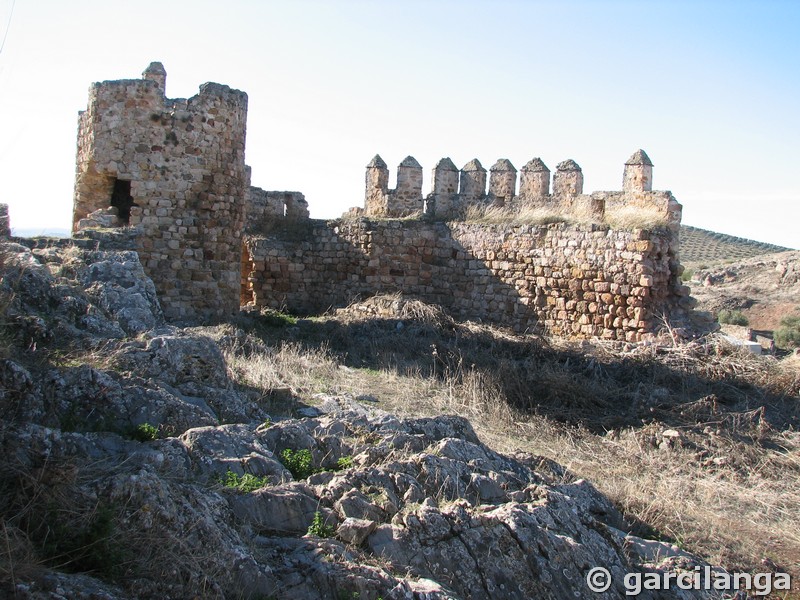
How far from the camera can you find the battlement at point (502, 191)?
545 inches

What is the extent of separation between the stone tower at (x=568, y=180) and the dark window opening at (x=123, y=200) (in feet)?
25.2

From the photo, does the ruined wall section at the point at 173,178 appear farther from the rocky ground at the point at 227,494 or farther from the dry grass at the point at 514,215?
the rocky ground at the point at 227,494

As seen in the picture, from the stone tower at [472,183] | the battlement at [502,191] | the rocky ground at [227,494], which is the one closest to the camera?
the rocky ground at [227,494]

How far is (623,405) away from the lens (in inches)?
353

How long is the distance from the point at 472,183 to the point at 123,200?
660cm

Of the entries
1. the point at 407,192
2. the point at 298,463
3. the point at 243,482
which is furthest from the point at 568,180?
the point at 243,482

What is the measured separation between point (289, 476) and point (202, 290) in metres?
8.05

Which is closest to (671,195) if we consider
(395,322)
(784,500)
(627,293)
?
(627,293)

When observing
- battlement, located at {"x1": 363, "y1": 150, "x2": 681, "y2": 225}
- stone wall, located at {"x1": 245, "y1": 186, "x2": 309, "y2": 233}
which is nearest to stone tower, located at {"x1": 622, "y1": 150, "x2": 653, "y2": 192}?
battlement, located at {"x1": 363, "y1": 150, "x2": 681, "y2": 225}

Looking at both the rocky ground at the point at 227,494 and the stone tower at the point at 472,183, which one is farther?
the stone tower at the point at 472,183

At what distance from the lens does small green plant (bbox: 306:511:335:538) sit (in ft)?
12.3

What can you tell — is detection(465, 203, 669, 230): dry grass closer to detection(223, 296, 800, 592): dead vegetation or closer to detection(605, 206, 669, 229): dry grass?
detection(605, 206, 669, 229): dry grass

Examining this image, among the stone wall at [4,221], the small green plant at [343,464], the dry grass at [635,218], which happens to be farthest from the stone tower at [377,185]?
the small green plant at [343,464]

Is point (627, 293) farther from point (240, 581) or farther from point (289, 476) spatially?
point (240, 581)
